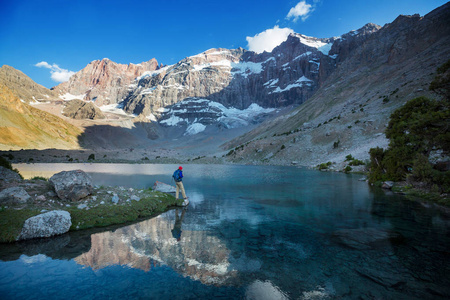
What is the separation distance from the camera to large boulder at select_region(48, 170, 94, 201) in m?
→ 13.8

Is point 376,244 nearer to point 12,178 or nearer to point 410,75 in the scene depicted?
point 12,178

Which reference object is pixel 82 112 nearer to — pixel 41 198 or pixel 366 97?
pixel 366 97

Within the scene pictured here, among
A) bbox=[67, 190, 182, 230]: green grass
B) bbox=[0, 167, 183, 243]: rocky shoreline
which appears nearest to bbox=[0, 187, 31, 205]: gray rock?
bbox=[0, 167, 183, 243]: rocky shoreline

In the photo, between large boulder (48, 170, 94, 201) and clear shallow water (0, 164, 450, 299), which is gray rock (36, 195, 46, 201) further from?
clear shallow water (0, 164, 450, 299)

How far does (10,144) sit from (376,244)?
115352mm

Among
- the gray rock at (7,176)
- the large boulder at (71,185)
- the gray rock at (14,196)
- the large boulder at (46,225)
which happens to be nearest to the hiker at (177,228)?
the large boulder at (46,225)

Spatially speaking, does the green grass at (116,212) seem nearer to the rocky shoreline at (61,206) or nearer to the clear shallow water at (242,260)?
the rocky shoreline at (61,206)

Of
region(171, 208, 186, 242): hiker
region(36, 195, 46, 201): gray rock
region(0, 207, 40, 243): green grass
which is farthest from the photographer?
region(36, 195, 46, 201): gray rock

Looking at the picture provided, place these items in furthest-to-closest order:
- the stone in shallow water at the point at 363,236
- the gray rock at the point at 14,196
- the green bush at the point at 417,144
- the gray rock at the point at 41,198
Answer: the green bush at the point at 417,144
the gray rock at the point at 41,198
the gray rock at the point at 14,196
the stone in shallow water at the point at 363,236

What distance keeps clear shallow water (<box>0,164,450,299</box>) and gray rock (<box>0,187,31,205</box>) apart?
11.8 feet

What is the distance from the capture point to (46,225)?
36.4 ft

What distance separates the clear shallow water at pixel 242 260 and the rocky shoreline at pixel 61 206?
30.9 inches

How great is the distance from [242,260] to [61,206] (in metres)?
10.9

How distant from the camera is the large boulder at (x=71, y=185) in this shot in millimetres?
13844
